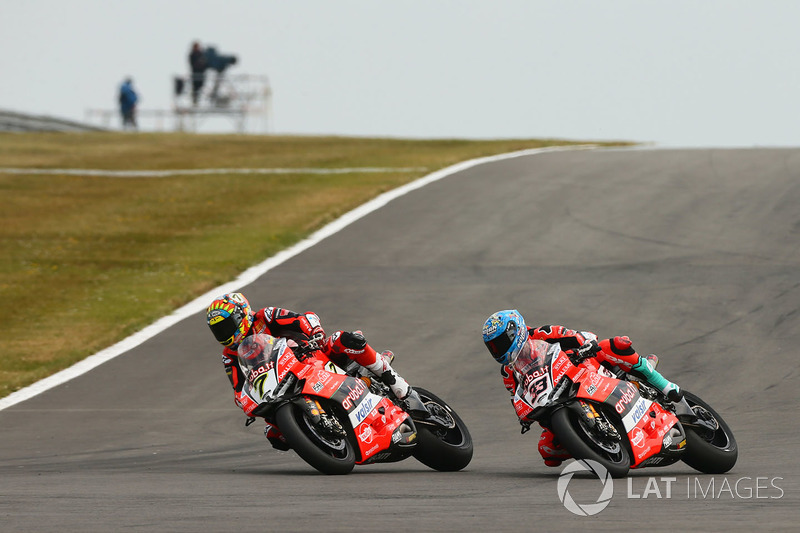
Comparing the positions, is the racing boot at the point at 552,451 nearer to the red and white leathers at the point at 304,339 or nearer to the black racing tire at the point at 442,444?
the black racing tire at the point at 442,444

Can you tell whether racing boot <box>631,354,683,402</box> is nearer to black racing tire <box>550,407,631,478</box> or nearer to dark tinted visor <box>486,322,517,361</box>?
black racing tire <box>550,407,631,478</box>

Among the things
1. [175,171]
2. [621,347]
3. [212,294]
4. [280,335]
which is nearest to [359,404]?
[280,335]

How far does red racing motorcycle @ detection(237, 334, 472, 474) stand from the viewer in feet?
31.1

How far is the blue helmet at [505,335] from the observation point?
9.48 m

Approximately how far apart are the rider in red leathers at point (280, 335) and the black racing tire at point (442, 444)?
29 centimetres

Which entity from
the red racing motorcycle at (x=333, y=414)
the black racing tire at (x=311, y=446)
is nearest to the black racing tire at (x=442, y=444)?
the red racing motorcycle at (x=333, y=414)

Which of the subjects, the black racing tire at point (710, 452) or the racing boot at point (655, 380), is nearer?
the black racing tire at point (710, 452)

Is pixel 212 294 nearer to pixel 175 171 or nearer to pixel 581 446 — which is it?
pixel 581 446

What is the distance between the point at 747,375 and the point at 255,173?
21487mm

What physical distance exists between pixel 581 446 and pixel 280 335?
289cm

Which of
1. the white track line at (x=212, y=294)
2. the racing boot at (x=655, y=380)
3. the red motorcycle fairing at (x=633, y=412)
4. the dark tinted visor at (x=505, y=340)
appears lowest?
the white track line at (x=212, y=294)

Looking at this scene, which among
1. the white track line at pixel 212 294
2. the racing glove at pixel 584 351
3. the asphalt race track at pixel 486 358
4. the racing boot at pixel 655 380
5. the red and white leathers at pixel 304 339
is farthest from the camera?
the white track line at pixel 212 294

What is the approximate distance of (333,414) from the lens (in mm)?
9766

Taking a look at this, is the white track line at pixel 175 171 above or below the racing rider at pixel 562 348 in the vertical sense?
below
